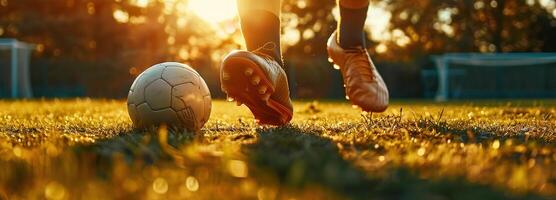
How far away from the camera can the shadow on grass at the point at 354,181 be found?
1256 mm

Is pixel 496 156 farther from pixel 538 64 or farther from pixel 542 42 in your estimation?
pixel 542 42

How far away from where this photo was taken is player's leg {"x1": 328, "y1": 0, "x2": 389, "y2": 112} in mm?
3279

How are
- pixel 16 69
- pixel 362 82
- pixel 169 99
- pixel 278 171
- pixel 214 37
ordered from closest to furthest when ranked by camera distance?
pixel 278 171, pixel 169 99, pixel 362 82, pixel 16 69, pixel 214 37

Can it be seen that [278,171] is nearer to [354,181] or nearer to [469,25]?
[354,181]

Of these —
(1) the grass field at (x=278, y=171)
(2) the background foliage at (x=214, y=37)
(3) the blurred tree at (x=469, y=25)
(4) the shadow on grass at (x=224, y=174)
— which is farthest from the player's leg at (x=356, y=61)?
(3) the blurred tree at (x=469, y=25)

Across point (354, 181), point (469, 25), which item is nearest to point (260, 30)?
point (354, 181)

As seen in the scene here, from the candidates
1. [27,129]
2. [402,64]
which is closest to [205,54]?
[402,64]

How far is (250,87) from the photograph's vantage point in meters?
2.85

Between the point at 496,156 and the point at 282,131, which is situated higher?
the point at 496,156

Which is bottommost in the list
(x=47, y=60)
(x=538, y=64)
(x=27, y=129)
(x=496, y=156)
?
(x=47, y=60)

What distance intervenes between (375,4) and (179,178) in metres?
28.8

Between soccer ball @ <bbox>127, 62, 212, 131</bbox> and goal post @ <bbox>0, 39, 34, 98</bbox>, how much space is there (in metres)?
16.2

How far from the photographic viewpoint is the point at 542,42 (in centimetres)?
2964

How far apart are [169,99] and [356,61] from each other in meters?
0.93
